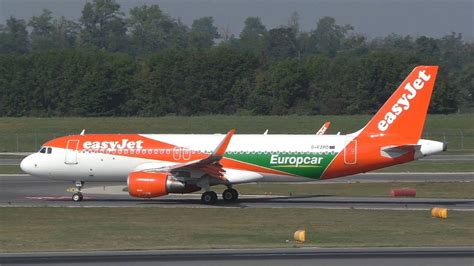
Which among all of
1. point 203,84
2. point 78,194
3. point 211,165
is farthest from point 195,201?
point 203,84

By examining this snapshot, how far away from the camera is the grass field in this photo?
282ft

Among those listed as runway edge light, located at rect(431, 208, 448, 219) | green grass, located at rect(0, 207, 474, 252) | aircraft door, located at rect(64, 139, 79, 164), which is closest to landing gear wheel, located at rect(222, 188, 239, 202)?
green grass, located at rect(0, 207, 474, 252)

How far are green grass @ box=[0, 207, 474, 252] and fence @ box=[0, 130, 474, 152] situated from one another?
42.6 meters

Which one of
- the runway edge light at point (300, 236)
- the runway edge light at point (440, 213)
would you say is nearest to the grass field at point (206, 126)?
the runway edge light at point (440, 213)

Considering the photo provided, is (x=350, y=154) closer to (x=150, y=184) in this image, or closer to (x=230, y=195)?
(x=230, y=195)

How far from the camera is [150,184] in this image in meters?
41.3

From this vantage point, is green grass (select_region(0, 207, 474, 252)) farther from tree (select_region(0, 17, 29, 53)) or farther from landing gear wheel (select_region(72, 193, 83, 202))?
tree (select_region(0, 17, 29, 53))

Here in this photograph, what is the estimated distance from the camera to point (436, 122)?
93438 mm

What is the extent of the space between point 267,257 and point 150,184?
15.6 metres

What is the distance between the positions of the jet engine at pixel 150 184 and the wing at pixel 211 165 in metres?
0.81

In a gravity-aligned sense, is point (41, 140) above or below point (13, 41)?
below

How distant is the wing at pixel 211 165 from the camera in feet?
136

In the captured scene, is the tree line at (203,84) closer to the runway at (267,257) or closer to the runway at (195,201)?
the runway at (195,201)

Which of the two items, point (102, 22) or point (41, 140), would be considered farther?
point (102, 22)
